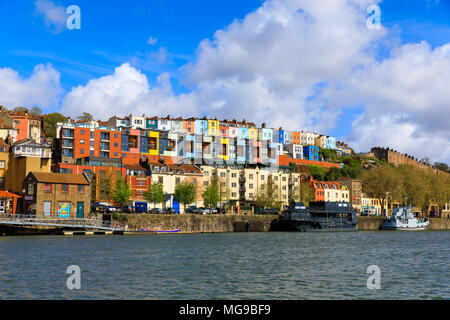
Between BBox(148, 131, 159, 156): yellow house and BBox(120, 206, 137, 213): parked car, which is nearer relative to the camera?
BBox(120, 206, 137, 213): parked car

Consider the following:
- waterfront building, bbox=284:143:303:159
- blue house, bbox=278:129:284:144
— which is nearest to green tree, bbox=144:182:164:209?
waterfront building, bbox=284:143:303:159

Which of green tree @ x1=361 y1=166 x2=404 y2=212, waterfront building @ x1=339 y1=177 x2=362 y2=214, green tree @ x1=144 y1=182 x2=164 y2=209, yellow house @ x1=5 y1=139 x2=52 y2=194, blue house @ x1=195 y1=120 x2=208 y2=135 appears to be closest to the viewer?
yellow house @ x1=5 y1=139 x2=52 y2=194

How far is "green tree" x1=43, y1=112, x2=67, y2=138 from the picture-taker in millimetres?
154512

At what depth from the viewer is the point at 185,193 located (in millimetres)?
101438

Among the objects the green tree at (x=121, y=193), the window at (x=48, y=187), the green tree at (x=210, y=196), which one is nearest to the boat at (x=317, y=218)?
the green tree at (x=210, y=196)

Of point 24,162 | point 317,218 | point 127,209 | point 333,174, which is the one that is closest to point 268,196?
point 317,218

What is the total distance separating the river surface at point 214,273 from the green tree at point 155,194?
46.8 meters

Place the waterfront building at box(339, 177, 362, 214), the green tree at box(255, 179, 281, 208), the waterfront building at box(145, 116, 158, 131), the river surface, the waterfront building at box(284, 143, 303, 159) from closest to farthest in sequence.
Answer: the river surface
the green tree at box(255, 179, 281, 208)
the waterfront building at box(339, 177, 362, 214)
the waterfront building at box(145, 116, 158, 131)
the waterfront building at box(284, 143, 303, 159)

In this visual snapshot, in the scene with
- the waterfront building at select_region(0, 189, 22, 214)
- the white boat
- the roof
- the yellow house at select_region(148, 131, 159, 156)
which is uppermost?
the yellow house at select_region(148, 131, 159, 156)

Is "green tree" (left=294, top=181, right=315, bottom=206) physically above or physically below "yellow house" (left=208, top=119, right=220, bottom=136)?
below

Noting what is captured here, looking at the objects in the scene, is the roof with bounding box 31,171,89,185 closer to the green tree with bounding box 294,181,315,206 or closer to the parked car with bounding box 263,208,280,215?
the parked car with bounding box 263,208,280,215

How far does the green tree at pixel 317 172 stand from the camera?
533 ft

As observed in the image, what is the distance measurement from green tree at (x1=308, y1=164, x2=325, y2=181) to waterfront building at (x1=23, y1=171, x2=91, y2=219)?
99.4m

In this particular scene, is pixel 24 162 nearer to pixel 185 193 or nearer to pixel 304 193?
pixel 185 193
